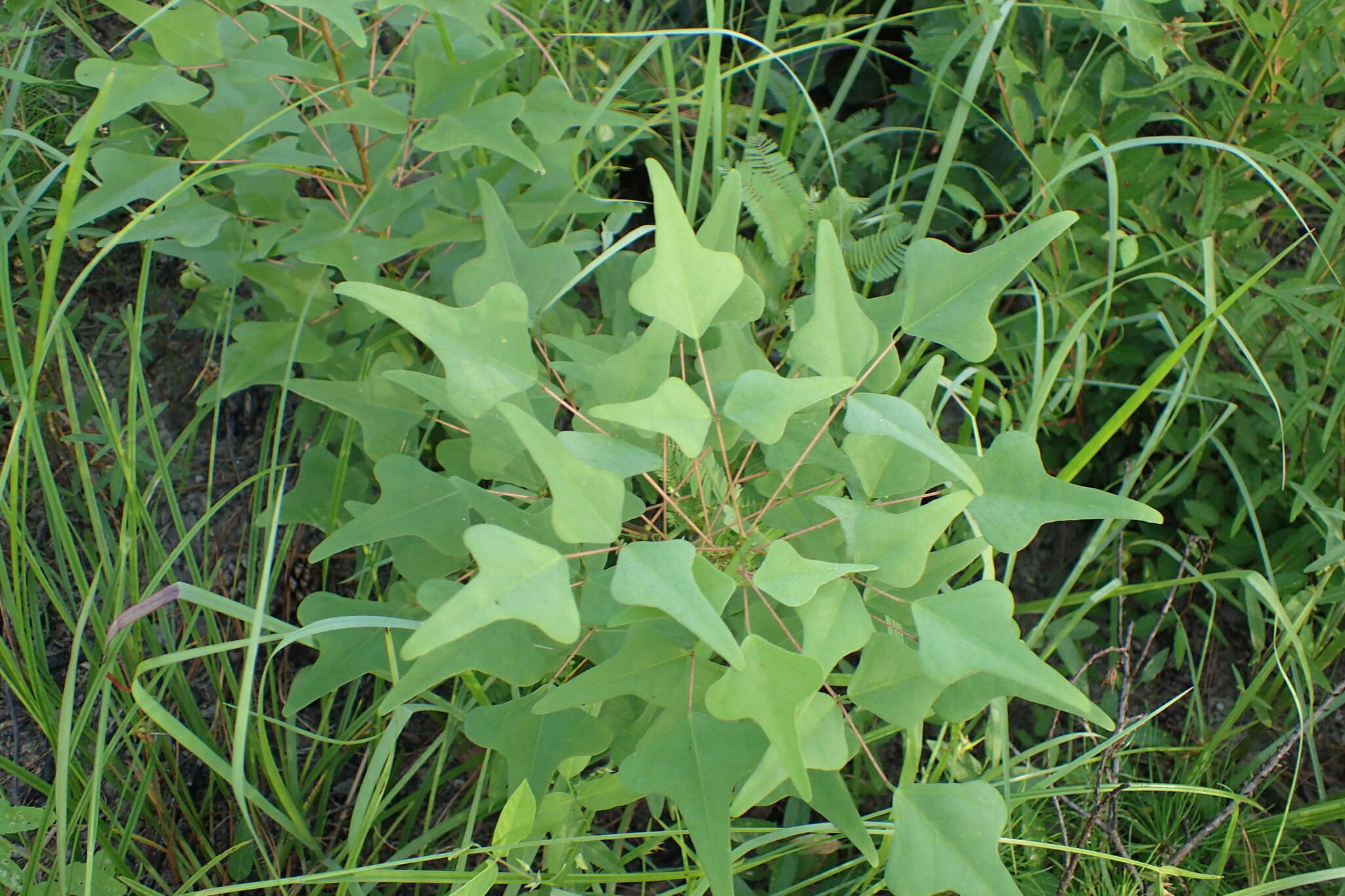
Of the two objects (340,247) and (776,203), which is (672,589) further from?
(776,203)

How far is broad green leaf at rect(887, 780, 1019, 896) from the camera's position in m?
0.56

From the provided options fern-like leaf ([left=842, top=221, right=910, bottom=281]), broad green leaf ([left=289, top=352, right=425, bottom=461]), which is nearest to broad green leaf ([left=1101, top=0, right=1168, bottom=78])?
fern-like leaf ([left=842, top=221, right=910, bottom=281])

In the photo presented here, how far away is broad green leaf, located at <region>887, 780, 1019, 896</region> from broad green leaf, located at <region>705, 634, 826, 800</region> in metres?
0.12

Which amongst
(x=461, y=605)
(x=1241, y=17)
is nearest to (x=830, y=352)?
(x=461, y=605)

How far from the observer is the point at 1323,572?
1.02 metres

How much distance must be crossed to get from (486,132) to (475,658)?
15.9 inches

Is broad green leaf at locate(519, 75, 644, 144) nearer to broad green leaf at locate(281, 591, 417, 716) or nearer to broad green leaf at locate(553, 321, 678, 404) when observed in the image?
broad green leaf at locate(553, 321, 678, 404)

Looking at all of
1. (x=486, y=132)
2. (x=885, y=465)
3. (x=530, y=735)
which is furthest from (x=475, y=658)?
(x=486, y=132)

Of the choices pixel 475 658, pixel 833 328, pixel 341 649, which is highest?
pixel 833 328

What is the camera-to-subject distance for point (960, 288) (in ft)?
2.19

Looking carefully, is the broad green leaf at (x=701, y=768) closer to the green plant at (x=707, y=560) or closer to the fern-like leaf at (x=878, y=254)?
the green plant at (x=707, y=560)

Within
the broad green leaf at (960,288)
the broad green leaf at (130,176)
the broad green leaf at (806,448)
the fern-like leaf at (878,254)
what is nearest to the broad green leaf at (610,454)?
the broad green leaf at (806,448)

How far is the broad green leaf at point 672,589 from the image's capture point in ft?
1.56

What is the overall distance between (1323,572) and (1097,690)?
29 cm
